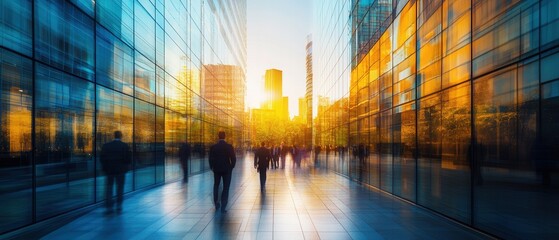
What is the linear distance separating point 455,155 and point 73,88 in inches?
399

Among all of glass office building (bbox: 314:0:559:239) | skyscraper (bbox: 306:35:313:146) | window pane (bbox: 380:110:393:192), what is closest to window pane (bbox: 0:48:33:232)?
glass office building (bbox: 314:0:559:239)

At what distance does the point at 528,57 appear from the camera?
621 centimetres

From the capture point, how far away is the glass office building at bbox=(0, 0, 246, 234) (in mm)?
7793

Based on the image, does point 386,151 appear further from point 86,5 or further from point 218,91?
point 218,91

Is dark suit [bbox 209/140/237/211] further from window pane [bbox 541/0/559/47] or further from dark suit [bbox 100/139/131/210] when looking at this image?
window pane [bbox 541/0/559/47]

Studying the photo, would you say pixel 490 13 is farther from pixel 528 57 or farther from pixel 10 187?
pixel 10 187

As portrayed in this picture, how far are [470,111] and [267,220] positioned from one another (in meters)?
5.19

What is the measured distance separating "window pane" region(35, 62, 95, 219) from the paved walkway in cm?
113

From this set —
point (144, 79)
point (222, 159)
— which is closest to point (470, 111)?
point (222, 159)

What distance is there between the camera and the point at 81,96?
1017 cm

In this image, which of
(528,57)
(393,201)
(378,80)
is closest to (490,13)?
(528,57)

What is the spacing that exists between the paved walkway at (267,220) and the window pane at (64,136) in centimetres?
113

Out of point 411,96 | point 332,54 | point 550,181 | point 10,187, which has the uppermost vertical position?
point 332,54

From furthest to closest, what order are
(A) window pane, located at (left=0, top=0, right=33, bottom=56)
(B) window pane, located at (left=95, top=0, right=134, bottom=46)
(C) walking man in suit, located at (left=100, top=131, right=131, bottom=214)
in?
1. (B) window pane, located at (left=95, top=0, right=134, bottom=46)
2. (C) walking man in suit, located at (left=100, top=131, right=131, bottom=214)
3. (A) window pane, located at (left=0, top=0, right=33, bottom=56)
